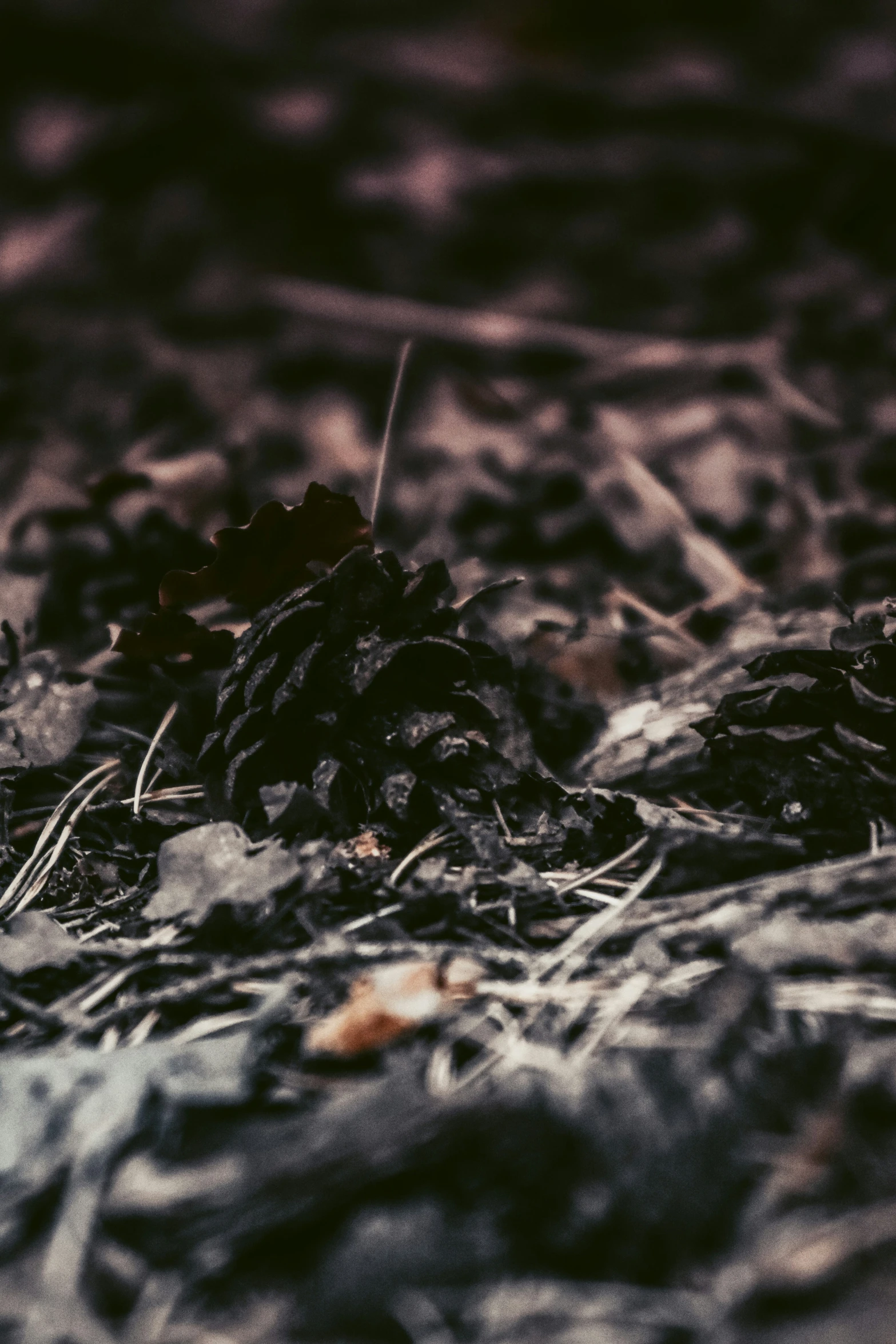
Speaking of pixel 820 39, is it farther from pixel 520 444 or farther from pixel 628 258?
pixel 520 444

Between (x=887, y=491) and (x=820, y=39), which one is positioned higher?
(x=820, y=39)

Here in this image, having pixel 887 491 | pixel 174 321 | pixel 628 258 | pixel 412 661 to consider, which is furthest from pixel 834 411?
pixel 174 321

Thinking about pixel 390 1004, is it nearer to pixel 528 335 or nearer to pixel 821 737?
pixel 821 737

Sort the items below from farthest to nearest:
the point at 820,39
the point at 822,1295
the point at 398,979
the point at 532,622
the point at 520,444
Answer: the point at 520,444, the point at 820,39, the point at 532,622, the point at 398,979, the point at 822,1295

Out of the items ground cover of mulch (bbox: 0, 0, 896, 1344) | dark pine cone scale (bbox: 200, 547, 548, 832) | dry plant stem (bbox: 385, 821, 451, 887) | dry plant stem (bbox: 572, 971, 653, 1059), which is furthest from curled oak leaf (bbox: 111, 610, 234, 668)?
dry plant stem (bbox: 572, 971, 653, 1059)

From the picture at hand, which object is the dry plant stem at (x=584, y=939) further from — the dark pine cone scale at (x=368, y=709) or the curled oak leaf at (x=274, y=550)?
the curled oak leaf at (x=274, y=550)

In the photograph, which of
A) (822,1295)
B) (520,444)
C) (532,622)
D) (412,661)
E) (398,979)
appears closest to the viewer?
(822,1295)

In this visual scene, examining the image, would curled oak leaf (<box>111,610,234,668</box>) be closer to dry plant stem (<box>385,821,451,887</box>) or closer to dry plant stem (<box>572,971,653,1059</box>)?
dry plant stem (<box>385,821,451,887</box>)

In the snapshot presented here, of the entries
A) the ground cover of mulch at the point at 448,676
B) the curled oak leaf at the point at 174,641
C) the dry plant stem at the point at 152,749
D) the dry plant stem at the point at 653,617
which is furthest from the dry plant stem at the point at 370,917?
the dry plant stem at the point at 653,617
